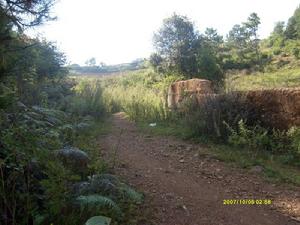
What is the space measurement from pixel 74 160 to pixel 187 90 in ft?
19.0

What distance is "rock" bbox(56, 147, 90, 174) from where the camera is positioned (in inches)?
137

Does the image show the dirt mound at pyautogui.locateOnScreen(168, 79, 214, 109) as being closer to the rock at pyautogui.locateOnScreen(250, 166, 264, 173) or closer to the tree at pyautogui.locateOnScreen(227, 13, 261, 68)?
the rock at pyautogui.locateOnScreen(250, 166, 264, 173)

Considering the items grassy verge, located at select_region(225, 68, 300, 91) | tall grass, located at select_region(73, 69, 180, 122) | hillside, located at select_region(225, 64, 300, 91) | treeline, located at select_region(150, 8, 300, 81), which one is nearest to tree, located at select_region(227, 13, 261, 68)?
treeline, located at select_region(150, 8, 300, 81)

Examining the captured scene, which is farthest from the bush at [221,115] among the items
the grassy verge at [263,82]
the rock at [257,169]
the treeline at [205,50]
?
the treeline at [205,50]

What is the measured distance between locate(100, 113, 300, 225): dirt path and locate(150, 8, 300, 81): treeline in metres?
7.57

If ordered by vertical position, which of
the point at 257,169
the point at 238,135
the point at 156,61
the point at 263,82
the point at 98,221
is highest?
the point at 156,61

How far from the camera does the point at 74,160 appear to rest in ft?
11.6

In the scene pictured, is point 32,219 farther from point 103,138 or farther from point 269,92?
point 269,92

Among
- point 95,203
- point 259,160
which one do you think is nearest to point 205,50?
point 259,160

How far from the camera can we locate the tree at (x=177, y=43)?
17203mm

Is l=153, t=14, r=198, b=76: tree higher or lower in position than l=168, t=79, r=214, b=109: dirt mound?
higher

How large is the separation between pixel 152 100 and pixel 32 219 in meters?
7.81

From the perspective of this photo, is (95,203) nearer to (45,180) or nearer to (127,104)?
(45,180)

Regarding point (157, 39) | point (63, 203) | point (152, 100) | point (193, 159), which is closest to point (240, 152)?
point (193, 159)
